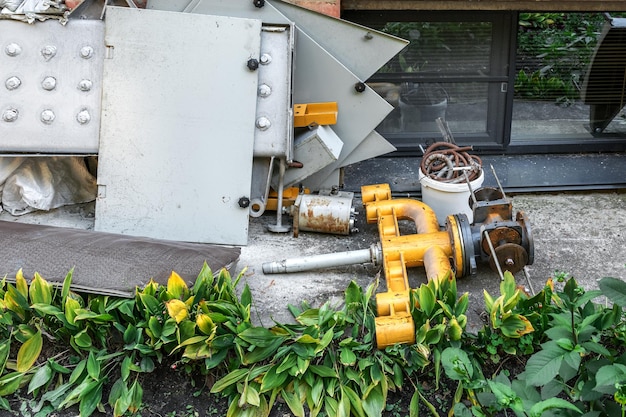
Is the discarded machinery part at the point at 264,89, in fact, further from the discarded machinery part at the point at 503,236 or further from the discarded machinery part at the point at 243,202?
the discarded machinery part at the point at 503,236

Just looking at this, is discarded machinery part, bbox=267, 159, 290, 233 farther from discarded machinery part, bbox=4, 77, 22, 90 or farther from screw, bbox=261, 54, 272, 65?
discarded machinery part, bbox=4, 77, 22, 90

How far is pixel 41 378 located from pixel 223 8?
2149 millimetres

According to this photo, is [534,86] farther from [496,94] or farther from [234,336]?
[234,336]

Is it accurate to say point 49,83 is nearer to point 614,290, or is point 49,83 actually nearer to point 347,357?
point 347,357

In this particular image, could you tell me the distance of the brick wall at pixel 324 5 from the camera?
4164 mm

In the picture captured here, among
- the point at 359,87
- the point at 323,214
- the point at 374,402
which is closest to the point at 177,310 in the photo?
the point at 374,402

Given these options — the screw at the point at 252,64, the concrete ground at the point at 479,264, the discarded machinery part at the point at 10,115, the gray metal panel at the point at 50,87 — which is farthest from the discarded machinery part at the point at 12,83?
the screw at the point at 252,64

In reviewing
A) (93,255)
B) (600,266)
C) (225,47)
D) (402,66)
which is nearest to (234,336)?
(93,255)

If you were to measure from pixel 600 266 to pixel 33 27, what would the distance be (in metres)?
3.13

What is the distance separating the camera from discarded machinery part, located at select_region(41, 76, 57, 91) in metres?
3.80

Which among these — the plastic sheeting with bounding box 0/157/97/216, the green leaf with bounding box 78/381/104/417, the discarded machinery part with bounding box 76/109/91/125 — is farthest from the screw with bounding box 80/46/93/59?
the green leaf with bounding box 78/381/104/417

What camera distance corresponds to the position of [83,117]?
3824 mm

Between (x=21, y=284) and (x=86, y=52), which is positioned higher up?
(x=86, y=52)

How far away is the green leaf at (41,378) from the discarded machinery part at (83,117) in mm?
1368
